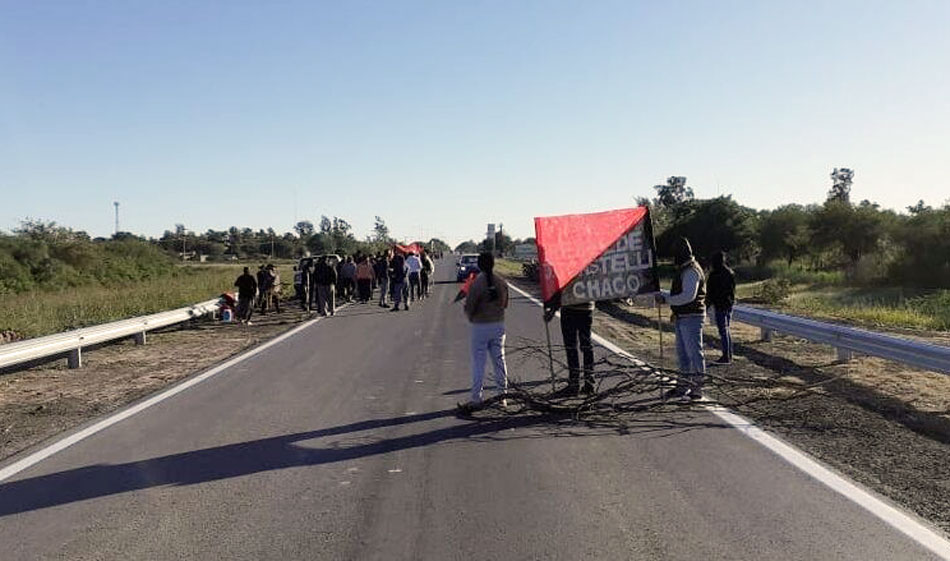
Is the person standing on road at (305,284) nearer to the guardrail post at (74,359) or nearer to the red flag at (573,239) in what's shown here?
the guardrail post at (74,359)

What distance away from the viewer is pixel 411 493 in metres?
6.50

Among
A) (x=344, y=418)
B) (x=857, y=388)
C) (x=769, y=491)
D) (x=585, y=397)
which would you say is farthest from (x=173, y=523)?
(x=857, y=388)

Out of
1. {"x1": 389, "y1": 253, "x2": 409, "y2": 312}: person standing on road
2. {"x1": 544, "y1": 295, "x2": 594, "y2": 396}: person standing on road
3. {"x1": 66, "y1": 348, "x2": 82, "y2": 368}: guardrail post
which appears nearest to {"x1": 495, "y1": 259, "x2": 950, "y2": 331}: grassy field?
{"x1": 389, "y1": 253, "x2": 409, "y2": 312}: person standing on road

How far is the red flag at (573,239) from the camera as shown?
10.2 metres

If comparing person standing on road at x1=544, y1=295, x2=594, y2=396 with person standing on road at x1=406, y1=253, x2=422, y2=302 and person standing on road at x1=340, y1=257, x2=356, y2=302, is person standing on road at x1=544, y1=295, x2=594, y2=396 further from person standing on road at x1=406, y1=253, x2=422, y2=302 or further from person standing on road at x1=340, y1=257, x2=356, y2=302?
person standing on road at x1=340, y1=257, x2=356, y2=302

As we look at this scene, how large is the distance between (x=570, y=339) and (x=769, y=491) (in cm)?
436

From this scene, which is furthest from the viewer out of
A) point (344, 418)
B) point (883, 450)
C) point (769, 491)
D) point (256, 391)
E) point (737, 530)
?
point (256, 391)

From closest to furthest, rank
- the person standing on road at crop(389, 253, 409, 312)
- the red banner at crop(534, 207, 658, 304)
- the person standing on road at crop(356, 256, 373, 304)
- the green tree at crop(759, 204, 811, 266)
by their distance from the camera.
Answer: the red banner at crop(534, 207, 658, 304)
the person standing on road at crop(389, 253, 409, 312)
the person standing on road at crop(356, 256, 373, 304)
the green tree at crop(759, 204, 811, 266)

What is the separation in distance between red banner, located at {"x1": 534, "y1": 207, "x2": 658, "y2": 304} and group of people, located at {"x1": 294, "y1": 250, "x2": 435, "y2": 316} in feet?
52.8

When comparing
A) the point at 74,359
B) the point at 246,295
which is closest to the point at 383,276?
the point at 246,295

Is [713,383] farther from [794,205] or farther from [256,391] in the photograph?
[794,205]

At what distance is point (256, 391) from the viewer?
37.8 feet

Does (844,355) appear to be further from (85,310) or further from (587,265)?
(85,310)

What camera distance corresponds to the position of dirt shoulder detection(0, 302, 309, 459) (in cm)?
984
